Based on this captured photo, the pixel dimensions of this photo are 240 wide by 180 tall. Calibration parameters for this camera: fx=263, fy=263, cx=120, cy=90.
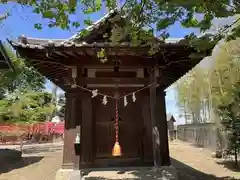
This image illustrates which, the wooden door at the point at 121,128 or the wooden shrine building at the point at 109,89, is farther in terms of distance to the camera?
the wooden door at the point at 121,128

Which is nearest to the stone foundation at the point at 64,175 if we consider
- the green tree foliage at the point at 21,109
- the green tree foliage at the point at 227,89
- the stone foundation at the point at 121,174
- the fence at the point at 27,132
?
the stone foundation at the point at 121,174

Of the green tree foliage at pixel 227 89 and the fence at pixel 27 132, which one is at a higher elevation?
the green tree foliage at pixel 227 89

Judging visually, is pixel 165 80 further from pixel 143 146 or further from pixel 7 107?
pixel 7 107

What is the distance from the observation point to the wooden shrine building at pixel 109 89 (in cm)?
684

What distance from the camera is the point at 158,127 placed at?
24.4ft

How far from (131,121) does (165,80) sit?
5.86 ft

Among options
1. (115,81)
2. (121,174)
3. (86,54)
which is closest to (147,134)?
(121,174)

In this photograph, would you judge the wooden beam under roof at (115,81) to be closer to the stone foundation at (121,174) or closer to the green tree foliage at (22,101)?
the stone foundation at (121,174)

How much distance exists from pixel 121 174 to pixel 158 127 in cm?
165

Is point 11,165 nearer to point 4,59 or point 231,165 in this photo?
point 4,59

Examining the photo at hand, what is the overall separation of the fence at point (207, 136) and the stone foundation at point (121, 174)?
26.5ft

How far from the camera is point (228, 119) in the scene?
11.4m

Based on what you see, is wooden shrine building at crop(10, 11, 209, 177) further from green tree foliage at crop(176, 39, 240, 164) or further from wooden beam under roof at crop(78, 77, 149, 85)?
green tree foliage at crop(176, 39, 240, 164)

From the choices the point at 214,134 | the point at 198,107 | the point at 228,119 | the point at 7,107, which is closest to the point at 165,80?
the point at 228,119
